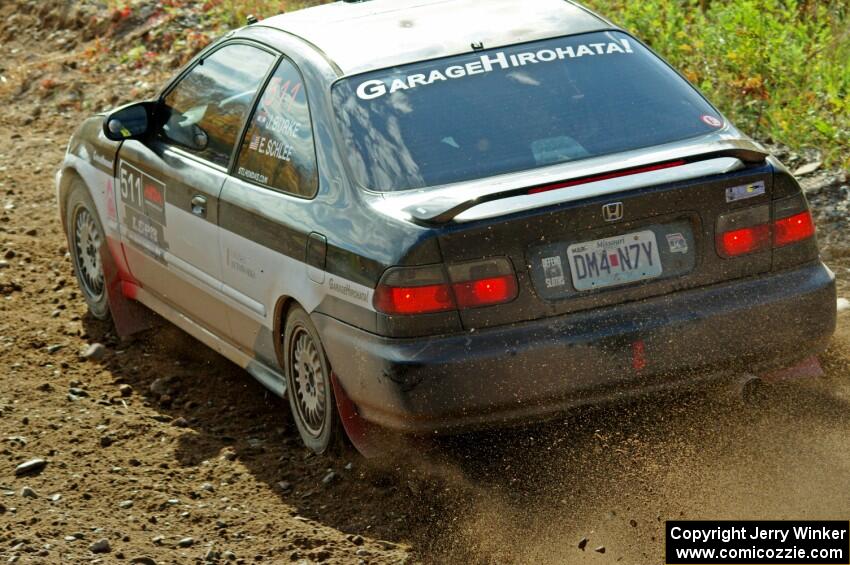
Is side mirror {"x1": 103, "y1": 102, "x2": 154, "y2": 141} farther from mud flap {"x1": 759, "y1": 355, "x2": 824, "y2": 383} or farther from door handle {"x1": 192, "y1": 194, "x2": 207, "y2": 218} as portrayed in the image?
mud flap {"x1": 759, "y1": 355, "x2": 824, "y2": 383}

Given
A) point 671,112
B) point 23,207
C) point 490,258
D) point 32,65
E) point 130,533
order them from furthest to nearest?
point 32,65
point 23,207
point 671,112
point 130,533
point 490,258

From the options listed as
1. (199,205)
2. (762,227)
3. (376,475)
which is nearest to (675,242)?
(762,227)

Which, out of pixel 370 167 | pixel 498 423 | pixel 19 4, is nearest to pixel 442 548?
pixel 498 423

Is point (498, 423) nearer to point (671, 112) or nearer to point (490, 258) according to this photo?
point (490, 258)

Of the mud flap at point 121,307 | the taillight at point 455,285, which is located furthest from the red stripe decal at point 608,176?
the mud flap at point 121,307

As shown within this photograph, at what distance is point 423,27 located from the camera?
18.6 feet

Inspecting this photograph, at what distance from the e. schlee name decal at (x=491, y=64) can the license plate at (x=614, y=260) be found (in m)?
1.04

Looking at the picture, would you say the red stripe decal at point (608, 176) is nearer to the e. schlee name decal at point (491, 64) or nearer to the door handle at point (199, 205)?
the e. schlee name decal at point (491, 64)

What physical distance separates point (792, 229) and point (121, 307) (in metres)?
3.70

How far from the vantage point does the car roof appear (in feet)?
17.9

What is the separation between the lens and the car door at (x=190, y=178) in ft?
19.4

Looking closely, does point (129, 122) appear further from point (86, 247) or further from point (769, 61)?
point (769, 61)

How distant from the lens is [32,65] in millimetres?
13547

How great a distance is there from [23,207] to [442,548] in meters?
6.12
